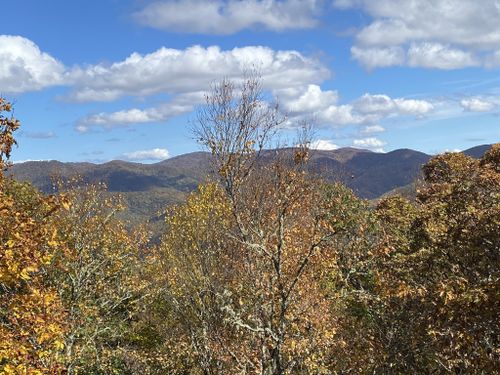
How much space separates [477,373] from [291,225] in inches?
607

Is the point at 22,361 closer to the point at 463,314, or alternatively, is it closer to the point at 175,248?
the point at 463,314

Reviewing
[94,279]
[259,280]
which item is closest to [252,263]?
[259,280]

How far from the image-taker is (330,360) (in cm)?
2527

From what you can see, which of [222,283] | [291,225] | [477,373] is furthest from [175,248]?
[477,373]

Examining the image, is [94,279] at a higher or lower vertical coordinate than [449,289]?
lower

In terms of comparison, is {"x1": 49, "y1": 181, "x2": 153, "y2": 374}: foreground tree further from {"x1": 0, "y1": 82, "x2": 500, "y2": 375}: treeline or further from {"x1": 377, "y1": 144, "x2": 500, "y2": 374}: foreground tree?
{"x1": 377, "y1": 144, "x2": 500, "y2": 374}: foreground tree

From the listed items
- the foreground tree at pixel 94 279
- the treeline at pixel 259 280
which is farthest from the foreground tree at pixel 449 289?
the foreground tree at pixel 94 279

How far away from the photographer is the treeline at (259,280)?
46.1 ft

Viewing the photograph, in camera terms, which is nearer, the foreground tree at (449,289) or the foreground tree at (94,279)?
the foreground tree at (449,289)

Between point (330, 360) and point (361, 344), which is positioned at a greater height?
point (361, 344)

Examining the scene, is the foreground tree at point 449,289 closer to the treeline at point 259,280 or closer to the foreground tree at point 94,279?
the treeline at point 259,280

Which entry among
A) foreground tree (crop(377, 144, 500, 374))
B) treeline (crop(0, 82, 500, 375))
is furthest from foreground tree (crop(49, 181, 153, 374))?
foreground tree (crop(377, 144, 500, 374))

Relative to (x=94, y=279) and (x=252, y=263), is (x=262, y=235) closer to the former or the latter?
(x=252, y=263)

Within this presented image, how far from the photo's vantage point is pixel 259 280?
22.8 metres
